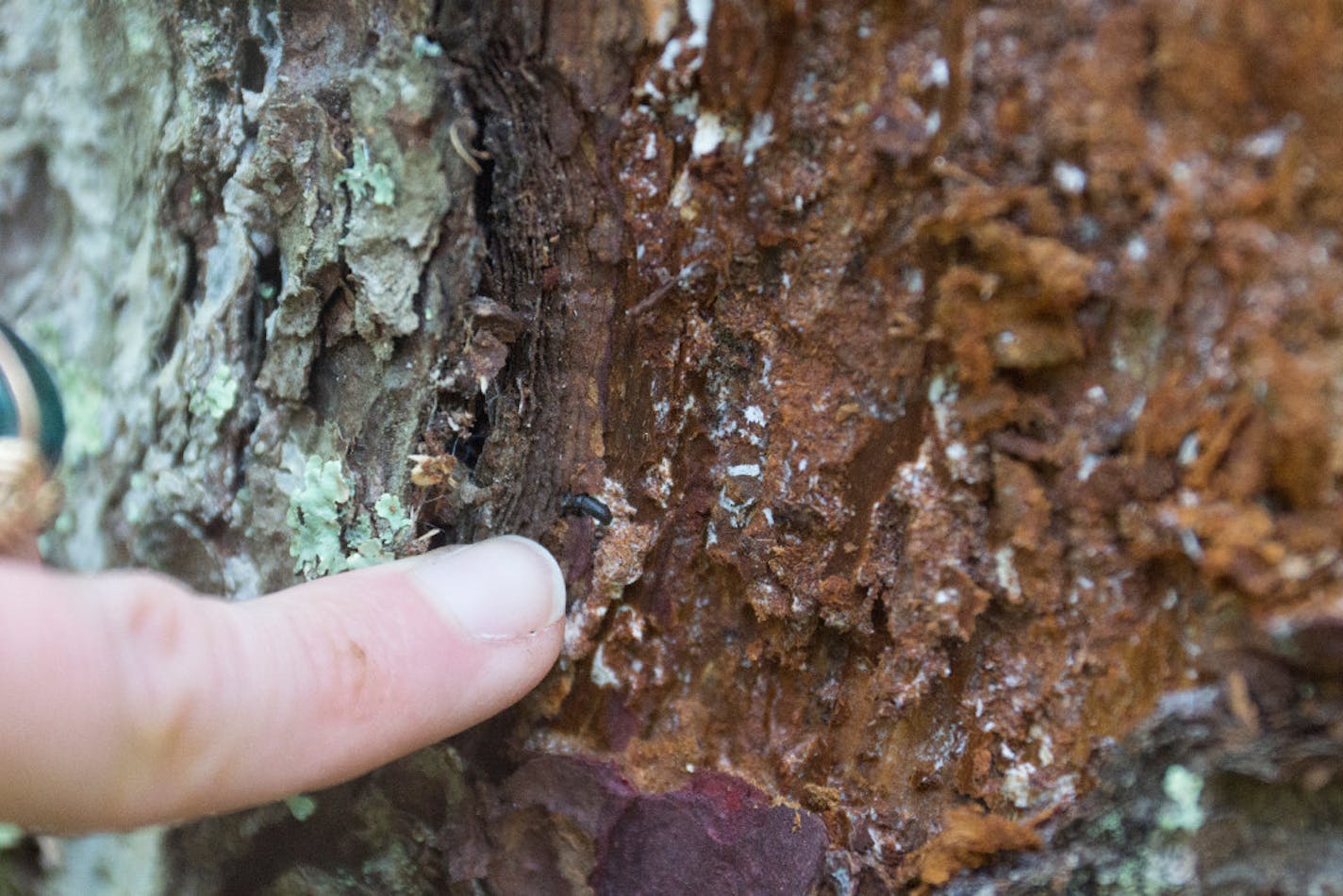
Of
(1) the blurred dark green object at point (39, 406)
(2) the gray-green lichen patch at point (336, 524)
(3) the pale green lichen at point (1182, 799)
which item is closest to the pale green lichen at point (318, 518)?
(2) the gray-green lichen patch at point (336, 524)

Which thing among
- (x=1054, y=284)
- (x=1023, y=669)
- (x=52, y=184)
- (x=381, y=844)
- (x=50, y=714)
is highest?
(x=1054, y=284)

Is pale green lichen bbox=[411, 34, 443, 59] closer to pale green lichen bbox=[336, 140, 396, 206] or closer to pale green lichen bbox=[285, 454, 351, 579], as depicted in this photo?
pale green lichen bbox=[336, 140, 396, 206]

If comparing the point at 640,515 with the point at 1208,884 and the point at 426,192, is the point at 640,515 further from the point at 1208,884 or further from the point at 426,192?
the point at 1208,884

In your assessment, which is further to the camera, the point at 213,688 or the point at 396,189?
the point at 396,189

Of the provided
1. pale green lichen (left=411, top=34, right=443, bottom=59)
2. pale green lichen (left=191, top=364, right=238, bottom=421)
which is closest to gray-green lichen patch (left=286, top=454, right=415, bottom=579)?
pale green lichen (left=191, top=364, right=238, bottom=421)

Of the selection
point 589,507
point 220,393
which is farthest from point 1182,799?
point 220,393

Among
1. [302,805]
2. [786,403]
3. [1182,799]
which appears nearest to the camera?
[1182,799]

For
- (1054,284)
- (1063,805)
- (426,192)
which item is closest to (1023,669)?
(1063,805)

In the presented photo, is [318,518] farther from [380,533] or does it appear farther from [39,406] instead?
[39,406]
